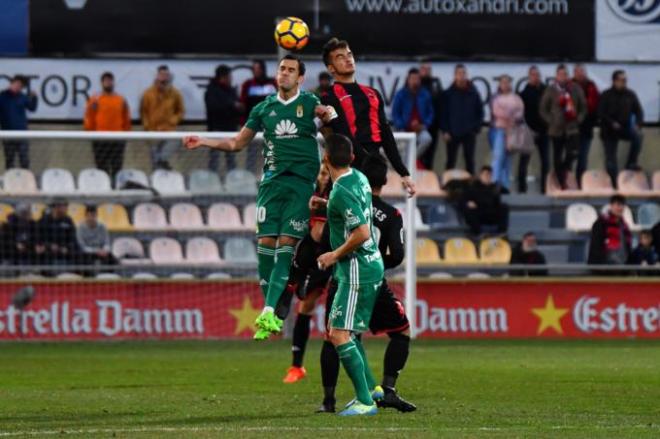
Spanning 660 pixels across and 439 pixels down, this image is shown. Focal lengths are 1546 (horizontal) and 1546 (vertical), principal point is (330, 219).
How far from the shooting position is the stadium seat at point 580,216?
25.0 metres

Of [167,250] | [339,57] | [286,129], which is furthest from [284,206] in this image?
[167,250]

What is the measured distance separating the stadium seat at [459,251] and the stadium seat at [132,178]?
4.78 m

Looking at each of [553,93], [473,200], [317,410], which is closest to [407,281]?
[473,200]

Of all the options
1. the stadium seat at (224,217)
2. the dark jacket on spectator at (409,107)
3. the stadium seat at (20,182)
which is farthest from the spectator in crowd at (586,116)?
the stadium seat at (20,182)

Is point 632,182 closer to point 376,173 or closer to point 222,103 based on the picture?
point 222,103

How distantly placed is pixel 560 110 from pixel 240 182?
5.59 meters

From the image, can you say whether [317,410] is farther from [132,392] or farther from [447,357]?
[447,357]

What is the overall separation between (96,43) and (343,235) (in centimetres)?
1528

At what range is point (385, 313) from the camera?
36.8 ft

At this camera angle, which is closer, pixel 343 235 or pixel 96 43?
pixel 343 235

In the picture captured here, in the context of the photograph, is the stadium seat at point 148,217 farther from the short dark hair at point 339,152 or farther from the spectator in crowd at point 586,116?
the short dark hair at point 339,152

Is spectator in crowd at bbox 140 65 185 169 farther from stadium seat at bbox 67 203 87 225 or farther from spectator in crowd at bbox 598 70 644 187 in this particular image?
spectator in crowd at bbox 598 70 644 187

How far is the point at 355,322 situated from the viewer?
1042cm

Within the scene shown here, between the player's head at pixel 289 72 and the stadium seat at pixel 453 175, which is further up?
the player's head at pixel 289 72
